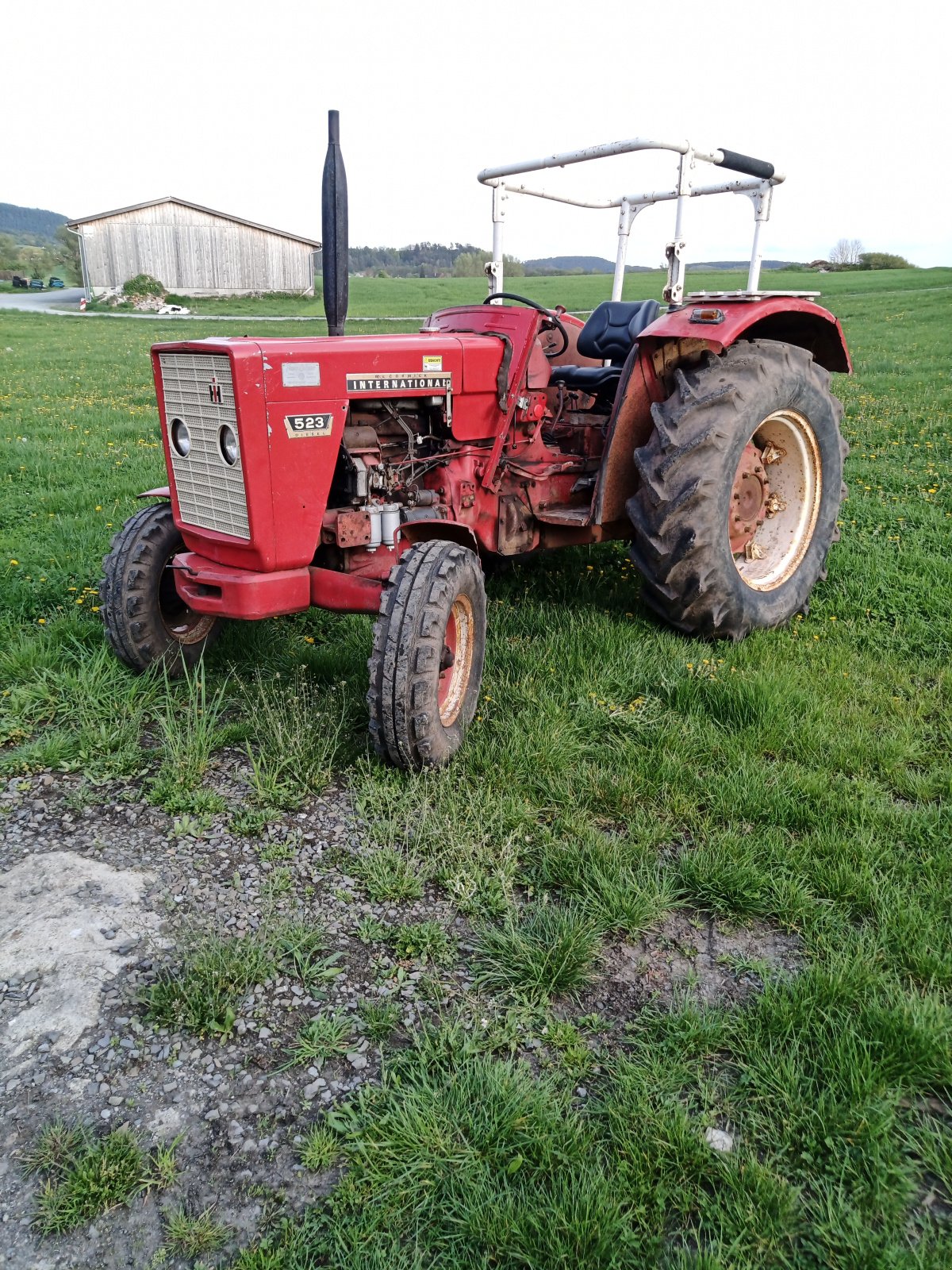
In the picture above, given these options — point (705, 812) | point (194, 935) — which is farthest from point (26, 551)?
point (705, 812)

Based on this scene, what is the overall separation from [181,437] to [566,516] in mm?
1759

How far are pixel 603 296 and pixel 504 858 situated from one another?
37.3m

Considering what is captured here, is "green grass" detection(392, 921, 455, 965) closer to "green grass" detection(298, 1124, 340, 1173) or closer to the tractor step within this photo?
"green grass" detection(298, 1124, 340, 1173)

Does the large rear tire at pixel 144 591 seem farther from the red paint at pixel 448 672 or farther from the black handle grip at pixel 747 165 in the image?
the black handle grip at pixel 747 165

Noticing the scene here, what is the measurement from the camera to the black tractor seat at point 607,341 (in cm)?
508

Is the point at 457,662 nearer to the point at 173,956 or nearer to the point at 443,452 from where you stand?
the point at 443,452

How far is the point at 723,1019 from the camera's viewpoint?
7.86 feet

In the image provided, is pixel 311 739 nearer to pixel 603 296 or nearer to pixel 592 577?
pixel 592 577

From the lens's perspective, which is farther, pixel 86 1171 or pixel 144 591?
pixel 144 591

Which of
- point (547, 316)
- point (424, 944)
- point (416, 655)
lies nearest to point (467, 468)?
point (547, 316)

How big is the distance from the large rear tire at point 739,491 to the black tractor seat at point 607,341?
67 centimetres

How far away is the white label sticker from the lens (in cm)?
336

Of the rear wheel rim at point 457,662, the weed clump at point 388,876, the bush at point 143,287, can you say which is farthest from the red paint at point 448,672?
the bush at point 143,287

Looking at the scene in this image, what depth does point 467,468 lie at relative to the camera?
13.7 ft
